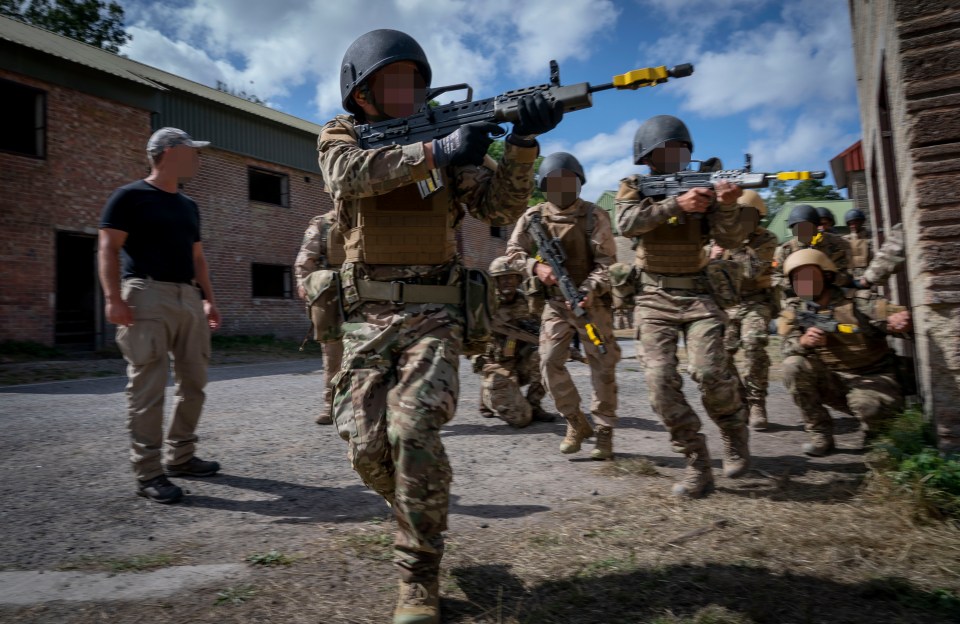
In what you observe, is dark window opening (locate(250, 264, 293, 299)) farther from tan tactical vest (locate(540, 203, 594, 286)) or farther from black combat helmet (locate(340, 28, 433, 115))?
black combat helmet (locate(340, 28, 433, 115))

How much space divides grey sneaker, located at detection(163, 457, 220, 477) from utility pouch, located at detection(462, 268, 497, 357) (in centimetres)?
226

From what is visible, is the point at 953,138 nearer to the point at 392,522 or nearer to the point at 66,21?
the point at 392,522

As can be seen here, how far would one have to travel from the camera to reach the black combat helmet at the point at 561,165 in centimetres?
492

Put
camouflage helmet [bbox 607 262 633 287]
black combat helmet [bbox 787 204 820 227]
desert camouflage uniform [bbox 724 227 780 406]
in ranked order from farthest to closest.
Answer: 1. black combat helmet [bbox 787 204 820 227]
2. desert camouflage uniform [bbox 724 227 780 406]
3. camouflage helmet [bbox 607 262 633 287]

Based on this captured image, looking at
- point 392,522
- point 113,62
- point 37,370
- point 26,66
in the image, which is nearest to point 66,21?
point 113,62

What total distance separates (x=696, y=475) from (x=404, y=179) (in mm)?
2441

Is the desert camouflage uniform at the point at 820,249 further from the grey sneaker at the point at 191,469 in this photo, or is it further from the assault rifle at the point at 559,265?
the grey sneaker at the point at 191,469

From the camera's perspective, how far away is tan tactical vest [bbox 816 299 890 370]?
14.7 ft

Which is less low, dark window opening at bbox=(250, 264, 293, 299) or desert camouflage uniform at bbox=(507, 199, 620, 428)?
dark window opening at bbox=(250, 264, 293, 299)

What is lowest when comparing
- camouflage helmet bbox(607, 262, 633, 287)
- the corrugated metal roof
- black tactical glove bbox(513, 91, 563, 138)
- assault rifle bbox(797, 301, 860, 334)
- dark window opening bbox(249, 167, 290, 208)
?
assault rifle bbox(797, 301, 860, 334)

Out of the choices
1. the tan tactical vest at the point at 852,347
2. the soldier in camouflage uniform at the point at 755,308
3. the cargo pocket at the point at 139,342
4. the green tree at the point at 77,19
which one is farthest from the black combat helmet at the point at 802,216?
the green tree at the point at 77,19

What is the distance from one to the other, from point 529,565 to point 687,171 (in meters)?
2.70

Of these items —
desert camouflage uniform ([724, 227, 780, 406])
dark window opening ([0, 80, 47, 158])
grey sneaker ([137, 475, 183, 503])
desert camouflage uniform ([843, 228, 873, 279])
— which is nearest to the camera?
grey sneaker ([137, 475, 183, 503])

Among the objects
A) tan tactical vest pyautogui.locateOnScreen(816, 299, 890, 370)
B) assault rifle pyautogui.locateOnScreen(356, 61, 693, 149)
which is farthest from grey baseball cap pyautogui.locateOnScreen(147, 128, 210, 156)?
tan tactical vest pyautogui.locateOnScreen(816, 299, 890, 370)
